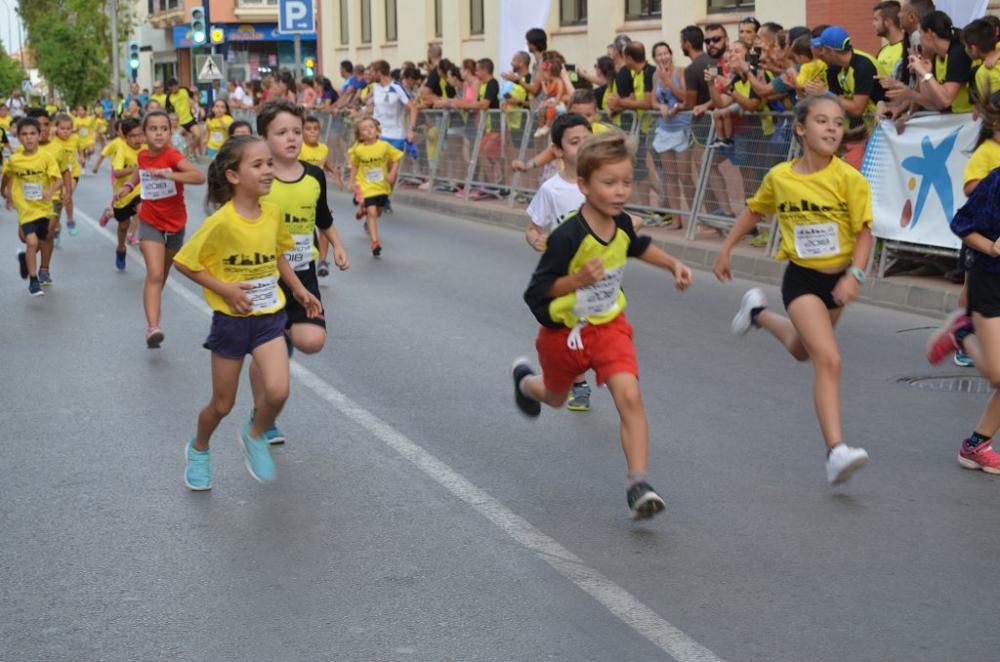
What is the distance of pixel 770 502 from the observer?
6332mm

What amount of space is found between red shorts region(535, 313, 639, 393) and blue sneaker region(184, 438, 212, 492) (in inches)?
60.2

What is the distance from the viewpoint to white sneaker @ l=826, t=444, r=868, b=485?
6312 mm

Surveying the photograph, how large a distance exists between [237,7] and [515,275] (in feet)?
191

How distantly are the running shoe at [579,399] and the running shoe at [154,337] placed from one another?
3.25m

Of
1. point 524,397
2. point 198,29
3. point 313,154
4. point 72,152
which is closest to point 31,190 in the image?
point 313,154

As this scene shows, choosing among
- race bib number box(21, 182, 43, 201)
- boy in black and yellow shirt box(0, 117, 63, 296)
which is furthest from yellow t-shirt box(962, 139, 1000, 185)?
race bib number box(21, 182, 43, 201)

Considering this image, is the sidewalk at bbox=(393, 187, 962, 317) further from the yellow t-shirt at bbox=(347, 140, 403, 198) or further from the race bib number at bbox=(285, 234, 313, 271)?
the race bib number at bbox=(285, 234, 313, 271)

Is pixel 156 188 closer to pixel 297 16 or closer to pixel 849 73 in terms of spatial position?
pixel 849 73

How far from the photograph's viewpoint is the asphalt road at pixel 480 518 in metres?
4.82

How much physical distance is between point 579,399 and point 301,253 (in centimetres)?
174

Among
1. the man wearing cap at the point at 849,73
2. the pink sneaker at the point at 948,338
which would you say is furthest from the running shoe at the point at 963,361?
the man wearing cap at the point at 849,73

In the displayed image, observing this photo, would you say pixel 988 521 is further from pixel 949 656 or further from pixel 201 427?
pixel 201 427

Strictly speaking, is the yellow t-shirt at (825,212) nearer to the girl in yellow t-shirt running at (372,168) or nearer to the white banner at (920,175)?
the white banner at (920,175)

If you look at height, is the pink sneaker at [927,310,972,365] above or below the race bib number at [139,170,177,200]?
below
